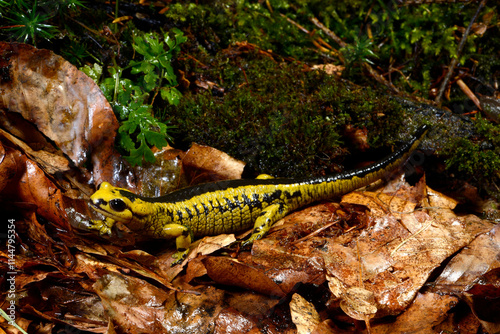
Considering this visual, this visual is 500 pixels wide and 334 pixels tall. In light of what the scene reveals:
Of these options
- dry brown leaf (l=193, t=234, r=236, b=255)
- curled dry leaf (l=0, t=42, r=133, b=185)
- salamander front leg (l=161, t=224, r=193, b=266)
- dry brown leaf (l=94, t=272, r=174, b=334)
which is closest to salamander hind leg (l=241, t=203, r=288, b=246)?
dry brown leaf (l=193, t=234, r=236, b=255)

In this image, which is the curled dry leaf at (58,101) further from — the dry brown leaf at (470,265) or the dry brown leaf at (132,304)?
the dry brown leaf at (470,265)

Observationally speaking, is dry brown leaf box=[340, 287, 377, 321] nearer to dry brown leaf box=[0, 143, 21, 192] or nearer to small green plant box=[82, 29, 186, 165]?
small green plant box=[82, 29, 186, 165]

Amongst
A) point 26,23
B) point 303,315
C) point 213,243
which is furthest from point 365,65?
point 26,23

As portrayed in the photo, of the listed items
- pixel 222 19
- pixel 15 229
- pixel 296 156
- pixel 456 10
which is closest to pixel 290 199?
pixel 296 156

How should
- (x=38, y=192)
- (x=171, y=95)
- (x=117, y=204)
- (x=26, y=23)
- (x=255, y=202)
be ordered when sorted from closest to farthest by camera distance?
(x=38, y=192), (x=117, y=204), (x=26, y=23), (x=255, y=202), (x=171, y=95)

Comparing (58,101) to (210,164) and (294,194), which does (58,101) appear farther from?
(294,194)

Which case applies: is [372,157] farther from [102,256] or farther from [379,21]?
[102,256]
